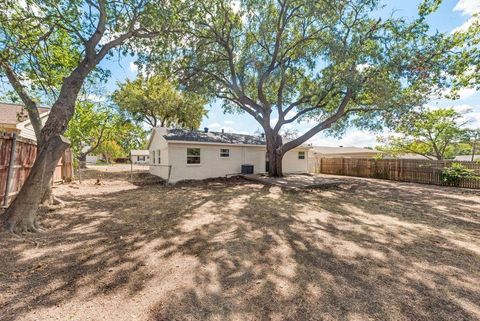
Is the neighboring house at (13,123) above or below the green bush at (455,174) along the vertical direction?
above

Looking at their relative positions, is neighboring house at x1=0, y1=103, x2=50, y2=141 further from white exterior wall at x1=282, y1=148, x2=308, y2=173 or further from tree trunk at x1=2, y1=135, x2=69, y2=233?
white exterior wall at x1=282, y1=148, x2=308, y2=173

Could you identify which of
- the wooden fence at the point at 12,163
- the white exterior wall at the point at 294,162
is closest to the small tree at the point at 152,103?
the white exterior wall at the point at 294,162

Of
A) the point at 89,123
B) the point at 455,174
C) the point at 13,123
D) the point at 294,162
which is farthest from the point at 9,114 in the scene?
the point at 455,174

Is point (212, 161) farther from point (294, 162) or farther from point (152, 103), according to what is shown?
point (152, 103)

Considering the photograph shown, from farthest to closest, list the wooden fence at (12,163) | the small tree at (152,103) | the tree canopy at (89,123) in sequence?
1. the small tree at (152,103)
2. the tree canopy at (89,123)
3. the wooden fence at (12,163)

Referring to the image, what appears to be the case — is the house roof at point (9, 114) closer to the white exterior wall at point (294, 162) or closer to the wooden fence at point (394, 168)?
the white exterior wall at point (294, 162)

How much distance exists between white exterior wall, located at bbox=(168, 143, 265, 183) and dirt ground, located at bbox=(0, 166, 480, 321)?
280 inches

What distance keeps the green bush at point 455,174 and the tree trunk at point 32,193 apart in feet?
54.9

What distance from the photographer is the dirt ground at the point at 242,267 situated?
244 cm

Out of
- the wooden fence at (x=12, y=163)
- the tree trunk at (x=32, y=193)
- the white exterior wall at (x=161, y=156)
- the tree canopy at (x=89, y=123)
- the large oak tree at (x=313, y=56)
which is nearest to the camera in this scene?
the tree trunk at (x=32, y=193)

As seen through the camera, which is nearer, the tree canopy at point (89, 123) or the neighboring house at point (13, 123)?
the neighboring house at point (13, 123)

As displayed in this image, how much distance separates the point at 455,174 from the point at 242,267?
47.3 feet

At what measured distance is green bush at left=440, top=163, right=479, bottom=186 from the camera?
11.6 metres

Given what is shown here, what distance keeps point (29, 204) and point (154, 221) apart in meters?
2.47
